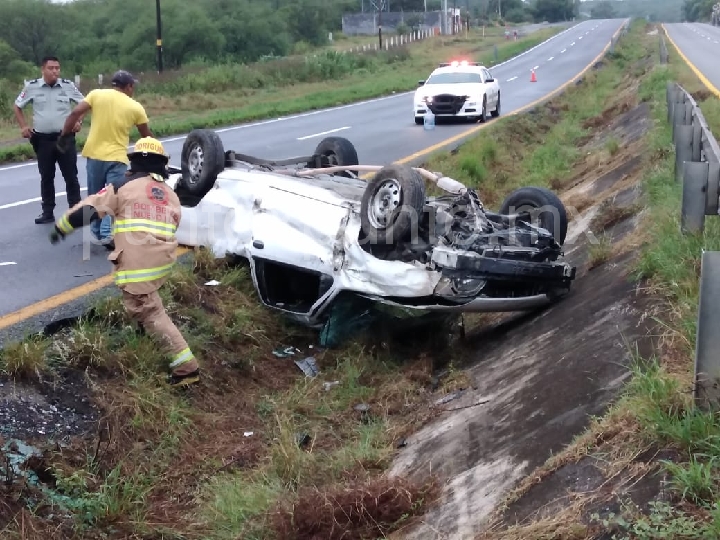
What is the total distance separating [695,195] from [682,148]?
2665mm

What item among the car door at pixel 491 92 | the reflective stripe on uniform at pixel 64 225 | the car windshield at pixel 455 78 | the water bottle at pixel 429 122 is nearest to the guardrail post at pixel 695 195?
the reflective stripe on uniform at pixel 64 225

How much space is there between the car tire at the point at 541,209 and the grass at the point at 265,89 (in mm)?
10728

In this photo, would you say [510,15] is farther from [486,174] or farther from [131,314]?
[131,314]

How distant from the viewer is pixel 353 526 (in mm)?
3834

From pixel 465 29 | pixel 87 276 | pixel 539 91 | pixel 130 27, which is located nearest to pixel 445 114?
pixel 539 91

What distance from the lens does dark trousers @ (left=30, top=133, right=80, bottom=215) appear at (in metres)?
8.55

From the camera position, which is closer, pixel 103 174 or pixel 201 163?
pixel 201 163

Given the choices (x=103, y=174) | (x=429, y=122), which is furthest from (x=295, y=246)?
(x=429, y=122)

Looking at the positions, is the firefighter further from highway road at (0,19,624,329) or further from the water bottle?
the water bottle

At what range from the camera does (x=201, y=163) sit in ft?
23.8

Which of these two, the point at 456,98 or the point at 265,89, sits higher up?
the point at 456,98

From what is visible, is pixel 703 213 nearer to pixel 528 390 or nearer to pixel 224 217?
pixel 528 390

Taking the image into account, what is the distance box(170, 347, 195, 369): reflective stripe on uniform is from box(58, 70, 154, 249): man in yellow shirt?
2.57 metres

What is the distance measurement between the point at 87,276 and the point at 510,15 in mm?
123679
